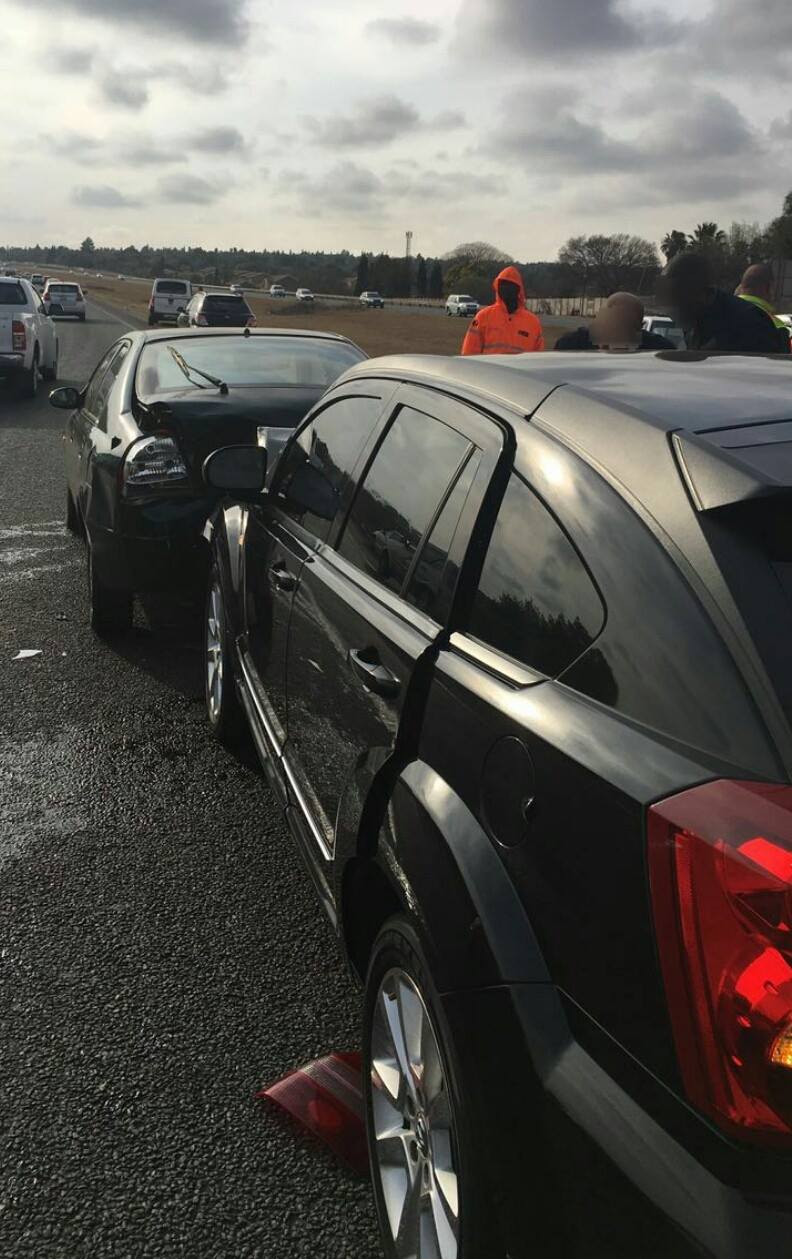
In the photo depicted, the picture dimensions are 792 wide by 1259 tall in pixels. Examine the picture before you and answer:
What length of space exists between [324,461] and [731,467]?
203cm

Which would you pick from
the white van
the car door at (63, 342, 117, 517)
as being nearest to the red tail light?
the car door at (63, 342, 117, 517)

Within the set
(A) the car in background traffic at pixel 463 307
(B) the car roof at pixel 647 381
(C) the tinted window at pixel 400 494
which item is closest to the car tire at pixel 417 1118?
(C) the tinted window at pixel 400 494

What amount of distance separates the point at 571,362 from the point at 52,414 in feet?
50.8

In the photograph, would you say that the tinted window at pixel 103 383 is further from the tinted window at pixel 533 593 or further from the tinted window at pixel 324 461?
the tinted window at pixel 533 593

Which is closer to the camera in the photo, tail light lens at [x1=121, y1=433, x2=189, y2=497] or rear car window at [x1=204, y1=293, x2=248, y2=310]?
tail light lens at [x1=121, y1=433, x2=189, y2=497]

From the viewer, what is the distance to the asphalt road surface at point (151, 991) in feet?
8.00

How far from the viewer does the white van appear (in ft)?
166

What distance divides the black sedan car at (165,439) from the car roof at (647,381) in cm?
296

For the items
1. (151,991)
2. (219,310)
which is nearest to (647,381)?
(151,991)

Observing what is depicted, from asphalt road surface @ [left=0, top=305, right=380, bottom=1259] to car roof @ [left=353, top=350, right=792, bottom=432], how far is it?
1774 mm

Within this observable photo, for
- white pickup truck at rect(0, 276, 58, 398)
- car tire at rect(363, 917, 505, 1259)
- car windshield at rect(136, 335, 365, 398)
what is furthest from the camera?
white pickup truck at rect(0, 276, 58, 398)

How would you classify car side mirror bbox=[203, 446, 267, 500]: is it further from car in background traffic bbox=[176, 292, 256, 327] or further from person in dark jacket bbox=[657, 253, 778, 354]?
car in background traffic bbox=[176, 292, 256, 327]

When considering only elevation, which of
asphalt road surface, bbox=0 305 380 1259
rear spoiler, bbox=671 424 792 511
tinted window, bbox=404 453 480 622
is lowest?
asphalt road surface, bbox=0 305 380 1259

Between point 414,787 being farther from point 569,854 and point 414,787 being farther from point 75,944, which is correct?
point 75,944
